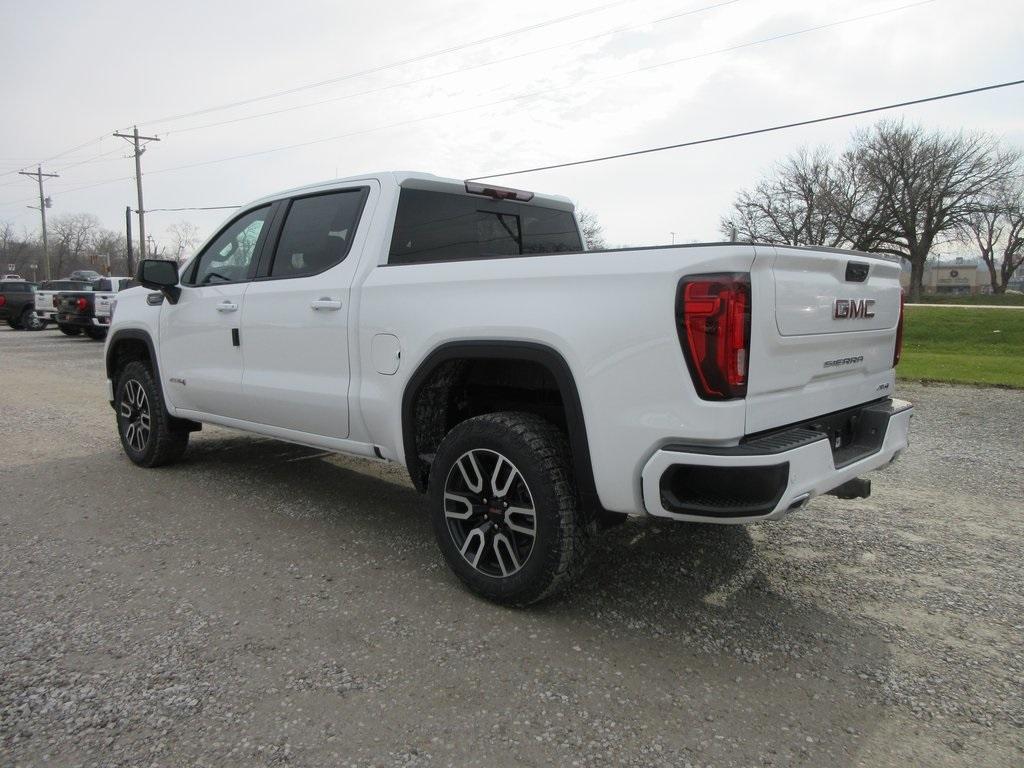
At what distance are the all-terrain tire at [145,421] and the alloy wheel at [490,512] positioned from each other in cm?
319

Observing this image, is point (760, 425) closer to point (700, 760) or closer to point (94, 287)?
point (700, 760)

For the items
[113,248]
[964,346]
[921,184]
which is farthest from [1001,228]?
[113,248]

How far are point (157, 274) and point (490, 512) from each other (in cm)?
315

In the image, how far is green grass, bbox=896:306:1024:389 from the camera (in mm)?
11250

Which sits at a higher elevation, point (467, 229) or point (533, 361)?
point (467, 229)

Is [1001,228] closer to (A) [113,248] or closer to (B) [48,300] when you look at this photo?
(B) [48,300]

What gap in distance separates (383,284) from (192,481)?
2.73 m

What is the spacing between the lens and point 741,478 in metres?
2.56

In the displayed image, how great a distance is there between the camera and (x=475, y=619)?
3184 millimetres

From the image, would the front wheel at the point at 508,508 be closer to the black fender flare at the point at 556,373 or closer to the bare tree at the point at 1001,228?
the black fender flare at the point at 556,373

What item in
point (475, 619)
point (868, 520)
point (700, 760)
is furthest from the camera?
point (868, 520)

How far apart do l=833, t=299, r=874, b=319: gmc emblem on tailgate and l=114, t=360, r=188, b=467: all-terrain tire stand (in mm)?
4671

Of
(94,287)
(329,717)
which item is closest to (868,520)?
(329,717)

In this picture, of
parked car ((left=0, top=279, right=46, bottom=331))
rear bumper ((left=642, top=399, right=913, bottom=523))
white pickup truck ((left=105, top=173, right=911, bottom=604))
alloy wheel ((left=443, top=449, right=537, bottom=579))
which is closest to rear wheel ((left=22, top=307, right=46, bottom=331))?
parked car ((left=0, top=279, right=46, bottom=331))
